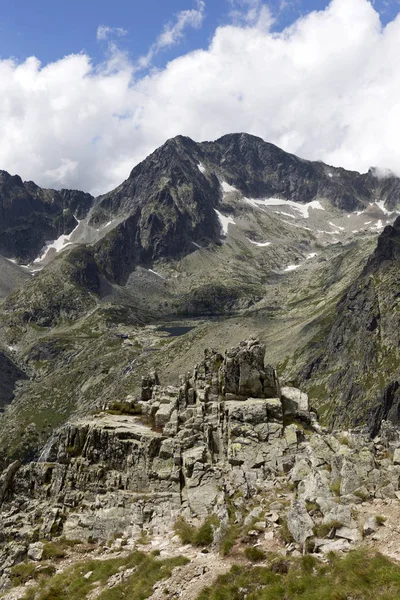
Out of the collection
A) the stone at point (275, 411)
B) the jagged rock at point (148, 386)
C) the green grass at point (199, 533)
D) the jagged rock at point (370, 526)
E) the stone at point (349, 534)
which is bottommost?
the green grass at point (199, 533)

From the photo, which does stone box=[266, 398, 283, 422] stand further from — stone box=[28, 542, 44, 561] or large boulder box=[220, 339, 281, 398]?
stone box=[28, 542, 44, 561]

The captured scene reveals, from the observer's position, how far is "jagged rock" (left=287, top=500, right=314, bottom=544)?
17.0 metres

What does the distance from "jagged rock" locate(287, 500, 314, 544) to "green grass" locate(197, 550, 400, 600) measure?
4.80 feet

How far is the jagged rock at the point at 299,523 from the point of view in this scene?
17.0 meters

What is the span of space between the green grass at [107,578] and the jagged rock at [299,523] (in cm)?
484

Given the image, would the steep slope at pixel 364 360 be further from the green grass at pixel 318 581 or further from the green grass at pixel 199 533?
the green grass at pixel 318 581

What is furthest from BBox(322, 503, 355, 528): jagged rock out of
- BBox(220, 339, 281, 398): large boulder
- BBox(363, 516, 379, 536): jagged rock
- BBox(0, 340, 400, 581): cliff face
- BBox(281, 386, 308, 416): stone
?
BBox(220, 339, 281, 398): large boulder

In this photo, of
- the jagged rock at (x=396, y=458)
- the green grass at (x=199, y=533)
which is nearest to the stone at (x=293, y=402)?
the jagged rock at (x=396, y=458)

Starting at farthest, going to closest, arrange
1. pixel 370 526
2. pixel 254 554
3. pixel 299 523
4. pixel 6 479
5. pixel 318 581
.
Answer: pixel 6 479 < pixel 299 523 < pixel 254 554 < pixel 370 526 < pixel 318 581

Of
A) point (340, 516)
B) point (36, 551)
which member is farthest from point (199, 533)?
point (36, 551)

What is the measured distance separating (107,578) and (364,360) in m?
157

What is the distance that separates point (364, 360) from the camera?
161 metres

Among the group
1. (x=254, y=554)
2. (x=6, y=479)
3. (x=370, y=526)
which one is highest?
(x=370, y=526)

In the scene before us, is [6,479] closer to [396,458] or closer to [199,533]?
[199,533]
